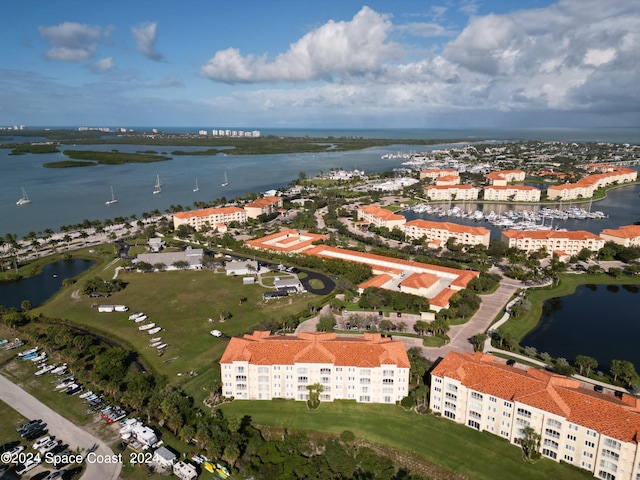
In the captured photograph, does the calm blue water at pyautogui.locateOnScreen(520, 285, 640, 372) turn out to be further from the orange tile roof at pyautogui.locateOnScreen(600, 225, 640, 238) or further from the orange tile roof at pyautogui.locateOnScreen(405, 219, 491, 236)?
the orange tile roof at pyautogui.locateOnScreen(405, 219, 491, 236)

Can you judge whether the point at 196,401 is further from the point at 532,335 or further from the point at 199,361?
the point at 532,335

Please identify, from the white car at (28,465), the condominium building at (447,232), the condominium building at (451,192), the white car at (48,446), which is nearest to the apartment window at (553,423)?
the white car at (48,446)

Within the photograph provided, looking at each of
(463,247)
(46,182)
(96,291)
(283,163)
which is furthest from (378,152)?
(96,291)

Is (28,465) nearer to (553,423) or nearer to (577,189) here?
(553,423)

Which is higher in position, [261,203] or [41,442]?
[261,203]

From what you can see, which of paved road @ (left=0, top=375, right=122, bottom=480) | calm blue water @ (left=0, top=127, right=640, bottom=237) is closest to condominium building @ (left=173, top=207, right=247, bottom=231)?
calm blue water @ (left=0, top=127, right=640, bottom=237)

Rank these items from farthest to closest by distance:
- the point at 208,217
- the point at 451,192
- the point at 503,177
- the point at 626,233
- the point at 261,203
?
the point at 503,177
the point at 451,192
the point at 261,203
the point at 208,217
the point at 626,233

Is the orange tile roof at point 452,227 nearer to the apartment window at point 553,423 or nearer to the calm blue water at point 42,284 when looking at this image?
the apartment window at point 553,423

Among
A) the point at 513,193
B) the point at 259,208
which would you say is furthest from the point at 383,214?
the point at 513,193
